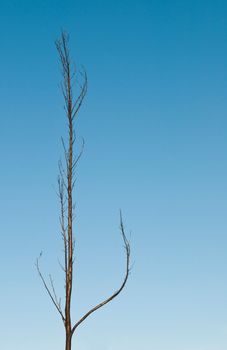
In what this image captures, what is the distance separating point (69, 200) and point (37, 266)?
1.13m

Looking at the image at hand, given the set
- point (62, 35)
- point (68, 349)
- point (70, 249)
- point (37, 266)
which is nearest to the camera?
point (68, 349)

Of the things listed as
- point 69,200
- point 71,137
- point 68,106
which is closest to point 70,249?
point 69,200

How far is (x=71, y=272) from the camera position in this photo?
6551mm

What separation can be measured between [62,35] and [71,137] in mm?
Result: 2045

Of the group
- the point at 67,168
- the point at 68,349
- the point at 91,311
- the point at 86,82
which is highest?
the point at 86,82

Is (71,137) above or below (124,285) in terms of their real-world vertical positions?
above

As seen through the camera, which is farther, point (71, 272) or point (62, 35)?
point (62, 35)

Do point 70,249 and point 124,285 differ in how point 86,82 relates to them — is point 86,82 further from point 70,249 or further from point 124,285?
point 124,285

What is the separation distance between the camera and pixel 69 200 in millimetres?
7109

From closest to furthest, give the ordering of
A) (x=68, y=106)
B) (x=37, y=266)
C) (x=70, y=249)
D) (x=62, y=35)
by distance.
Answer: (x=70, y=249) → (x=37, y=266) → (x=68, y=106) → (x=62, y=35)

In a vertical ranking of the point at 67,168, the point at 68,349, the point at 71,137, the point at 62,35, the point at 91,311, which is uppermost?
the point at 62,35

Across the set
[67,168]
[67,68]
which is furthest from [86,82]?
[67,168]

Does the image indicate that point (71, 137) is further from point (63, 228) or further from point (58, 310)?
point (58, 310)

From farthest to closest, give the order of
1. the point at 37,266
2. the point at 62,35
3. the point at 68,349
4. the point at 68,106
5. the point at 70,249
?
1. the point at 62,35
2. the point at 68,106
3. the point at 37,266
4. the point at 70,249
5. the point at 68,349
